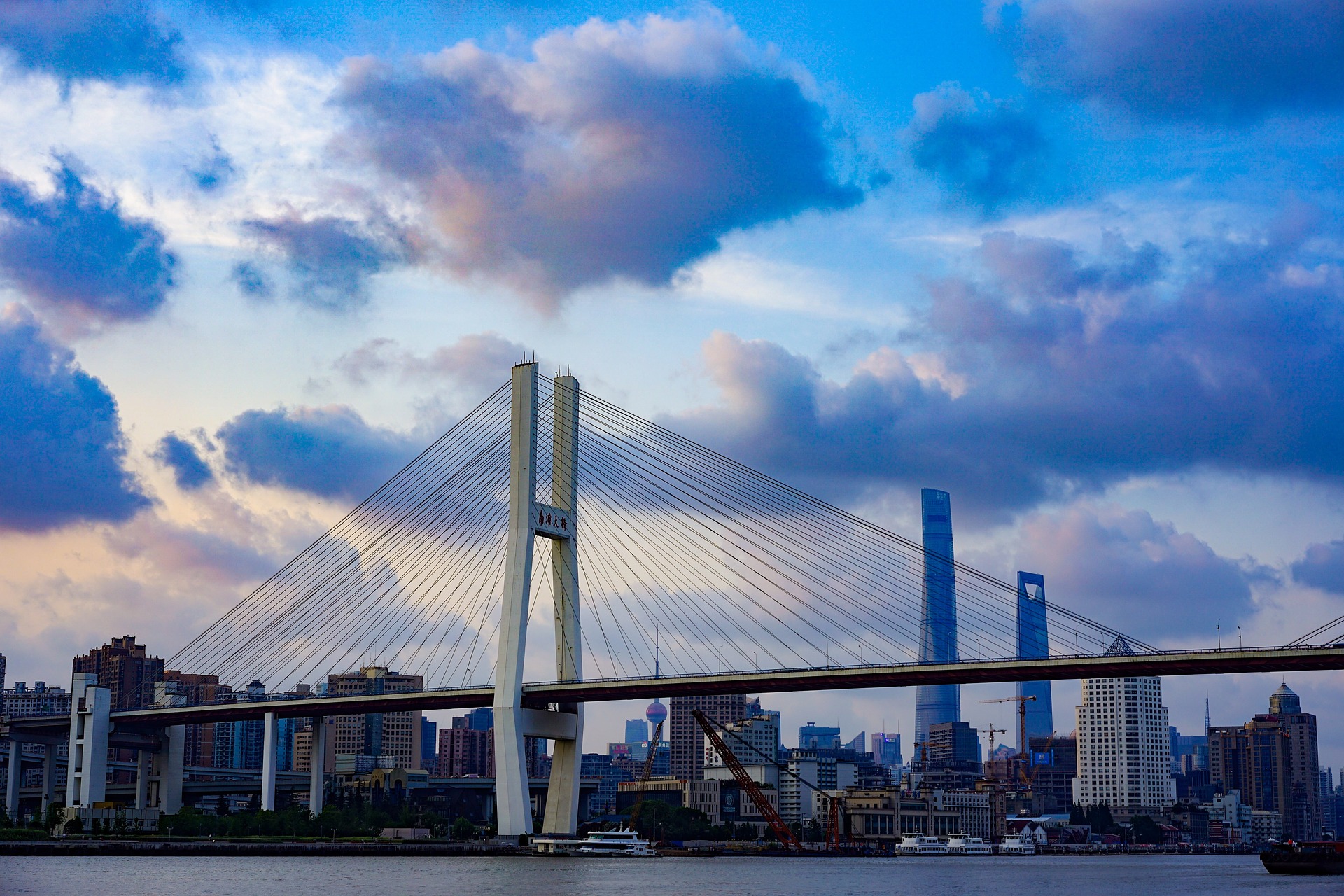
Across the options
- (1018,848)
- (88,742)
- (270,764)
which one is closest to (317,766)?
(270,764)

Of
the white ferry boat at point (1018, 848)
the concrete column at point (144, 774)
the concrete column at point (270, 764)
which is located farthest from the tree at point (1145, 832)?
the concrete column at point (144, 774)

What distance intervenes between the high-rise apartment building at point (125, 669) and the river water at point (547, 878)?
344ft

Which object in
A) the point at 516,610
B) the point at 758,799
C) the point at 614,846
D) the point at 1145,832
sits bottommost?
the point at 1145,832

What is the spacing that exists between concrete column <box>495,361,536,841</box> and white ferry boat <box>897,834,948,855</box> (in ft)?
184

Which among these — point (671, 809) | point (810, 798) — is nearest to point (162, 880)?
point (671, 809)

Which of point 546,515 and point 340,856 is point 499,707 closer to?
point 546,515

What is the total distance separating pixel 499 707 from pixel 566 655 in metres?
3.60

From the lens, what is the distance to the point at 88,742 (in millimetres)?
83812

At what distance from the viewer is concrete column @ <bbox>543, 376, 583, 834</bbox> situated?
64.2m

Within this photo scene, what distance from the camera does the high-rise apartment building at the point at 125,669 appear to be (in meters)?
168

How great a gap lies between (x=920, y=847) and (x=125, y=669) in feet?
332

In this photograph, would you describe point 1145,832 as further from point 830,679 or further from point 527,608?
point 527,608

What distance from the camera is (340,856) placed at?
230 ft

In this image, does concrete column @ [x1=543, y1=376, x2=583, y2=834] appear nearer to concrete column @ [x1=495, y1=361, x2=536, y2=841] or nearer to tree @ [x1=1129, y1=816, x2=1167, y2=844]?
concrete column @ [x1=495, y1=361, x2=536, y2=841]
